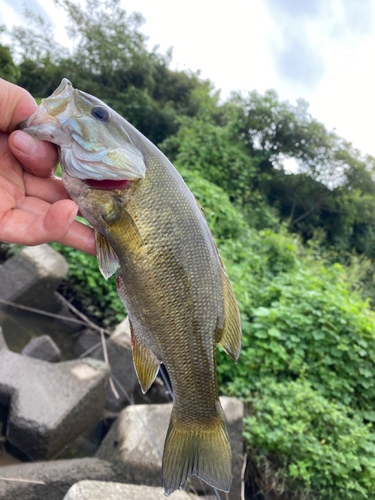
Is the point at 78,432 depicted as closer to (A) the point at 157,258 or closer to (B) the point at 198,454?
(B) the point at 198,454

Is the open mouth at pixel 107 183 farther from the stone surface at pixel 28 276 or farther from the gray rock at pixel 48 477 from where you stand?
the stone surface at pixel 28 276

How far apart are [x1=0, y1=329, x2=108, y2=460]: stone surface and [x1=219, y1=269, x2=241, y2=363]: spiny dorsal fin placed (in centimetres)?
188

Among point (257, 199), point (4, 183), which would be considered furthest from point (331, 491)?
point (257, 199)

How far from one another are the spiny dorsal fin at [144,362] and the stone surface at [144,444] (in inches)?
53.2

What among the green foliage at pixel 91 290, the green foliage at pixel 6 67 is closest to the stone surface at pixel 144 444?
the green foliage at pixel 91 290

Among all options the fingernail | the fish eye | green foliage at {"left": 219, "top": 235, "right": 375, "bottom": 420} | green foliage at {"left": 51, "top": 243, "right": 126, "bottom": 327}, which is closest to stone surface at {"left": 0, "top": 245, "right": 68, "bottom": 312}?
green foliage at {"left": 51, "top": 243, "right": 126, "bottom": 327}

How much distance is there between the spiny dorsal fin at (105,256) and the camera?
124cm

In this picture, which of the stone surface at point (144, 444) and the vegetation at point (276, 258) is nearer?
the stone surface at point (144, 444)

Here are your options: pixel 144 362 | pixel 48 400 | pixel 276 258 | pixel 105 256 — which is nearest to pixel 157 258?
pixel 105 256

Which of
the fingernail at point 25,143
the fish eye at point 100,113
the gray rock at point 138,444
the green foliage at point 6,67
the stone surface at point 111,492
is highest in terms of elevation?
the fish eye at point 100,113

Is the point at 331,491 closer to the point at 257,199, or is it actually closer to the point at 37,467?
the point at 37,467

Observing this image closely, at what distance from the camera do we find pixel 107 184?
121 centimetres

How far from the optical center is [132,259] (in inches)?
48.3

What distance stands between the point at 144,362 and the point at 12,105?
1.28 m
